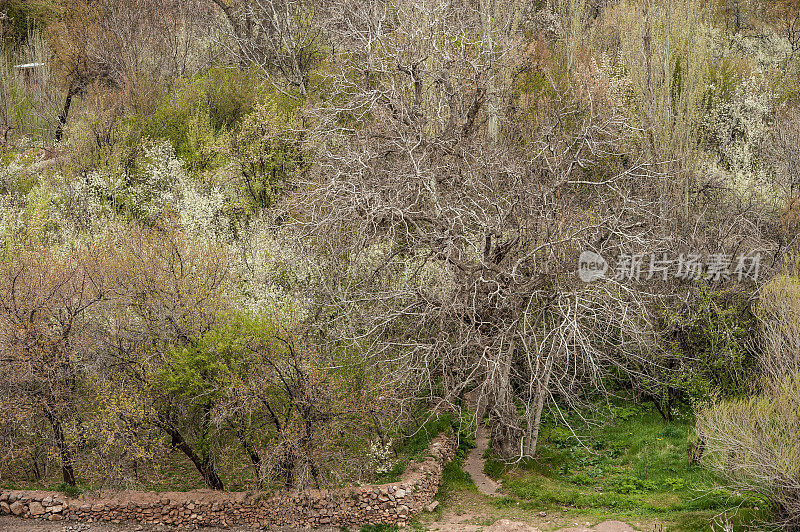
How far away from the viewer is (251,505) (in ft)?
62.4

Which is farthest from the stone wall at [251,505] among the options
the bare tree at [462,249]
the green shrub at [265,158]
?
the green shrub at [265,158]

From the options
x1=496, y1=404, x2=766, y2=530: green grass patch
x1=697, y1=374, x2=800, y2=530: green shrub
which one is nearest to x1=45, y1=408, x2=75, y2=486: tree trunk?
x1=496, y1=404, x2=766, y2=530: green grass patch

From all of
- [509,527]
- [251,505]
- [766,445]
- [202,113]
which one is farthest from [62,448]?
[202,113]

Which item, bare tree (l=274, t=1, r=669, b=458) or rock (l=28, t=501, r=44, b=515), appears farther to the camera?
rock (l=28, t=501, r=44, b=515)

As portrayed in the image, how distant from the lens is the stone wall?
18422 mm

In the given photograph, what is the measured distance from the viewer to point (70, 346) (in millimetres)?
19609

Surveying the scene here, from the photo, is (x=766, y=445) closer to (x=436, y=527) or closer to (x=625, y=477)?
(x=625, y=477)

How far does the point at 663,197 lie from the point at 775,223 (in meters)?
3.97

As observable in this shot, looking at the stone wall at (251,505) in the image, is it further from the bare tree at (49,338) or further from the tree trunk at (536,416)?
the tree trunk at (536,416)

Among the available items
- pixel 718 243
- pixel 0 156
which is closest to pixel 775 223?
pixel 718 243

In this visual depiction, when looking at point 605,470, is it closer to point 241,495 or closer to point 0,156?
point 241,495

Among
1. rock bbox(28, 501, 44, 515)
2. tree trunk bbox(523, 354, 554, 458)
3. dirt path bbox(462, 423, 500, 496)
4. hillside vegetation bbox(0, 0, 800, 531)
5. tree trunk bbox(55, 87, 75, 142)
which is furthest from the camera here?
tree trunk bbox(55, 87, 75, 142)

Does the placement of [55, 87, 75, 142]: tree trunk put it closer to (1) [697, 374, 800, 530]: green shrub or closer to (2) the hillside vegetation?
(2) the hillside vegetation

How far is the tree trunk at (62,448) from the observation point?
19.7 meters
